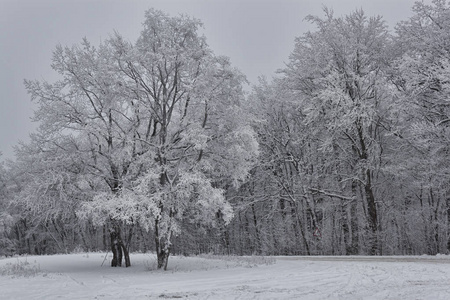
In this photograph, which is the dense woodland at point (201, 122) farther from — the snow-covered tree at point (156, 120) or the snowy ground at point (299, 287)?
the snowy ground at point (299, 287)

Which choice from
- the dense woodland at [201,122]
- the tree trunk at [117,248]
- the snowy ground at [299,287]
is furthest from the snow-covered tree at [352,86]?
the tree trunk at [117,248]

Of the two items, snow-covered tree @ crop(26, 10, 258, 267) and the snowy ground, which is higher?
snow-covered tree @ crop(26, 10, 258, 267)

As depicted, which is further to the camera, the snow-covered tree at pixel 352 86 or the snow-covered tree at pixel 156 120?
the snow-covered tree at pixel 352 86

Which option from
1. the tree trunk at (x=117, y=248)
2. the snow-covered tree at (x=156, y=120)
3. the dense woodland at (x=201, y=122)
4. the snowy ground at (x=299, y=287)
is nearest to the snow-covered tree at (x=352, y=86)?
the dense woodland at (x=201, y=122)

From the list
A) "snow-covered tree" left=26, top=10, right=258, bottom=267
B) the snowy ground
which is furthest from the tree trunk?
the snowy ground

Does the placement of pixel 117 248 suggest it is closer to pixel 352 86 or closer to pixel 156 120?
pixel 156 120

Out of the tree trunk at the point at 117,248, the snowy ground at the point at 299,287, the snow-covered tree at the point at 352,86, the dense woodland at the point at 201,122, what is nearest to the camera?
the snowy ground at the point at 299,287

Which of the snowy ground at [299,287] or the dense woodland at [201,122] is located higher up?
the dense woodland at [201,122]

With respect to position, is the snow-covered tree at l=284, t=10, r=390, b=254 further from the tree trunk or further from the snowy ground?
the tree trunk

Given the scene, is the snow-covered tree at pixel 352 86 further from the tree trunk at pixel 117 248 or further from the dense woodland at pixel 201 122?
the tree trunk at pixel 117 248

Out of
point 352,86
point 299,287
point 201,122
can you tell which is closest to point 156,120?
point 201,122

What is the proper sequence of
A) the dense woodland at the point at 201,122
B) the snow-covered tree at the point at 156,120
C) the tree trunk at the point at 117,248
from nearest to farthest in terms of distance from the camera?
the snow-covered tree at the point at 156,120 → the dense woodland at the point at 201,122 → the tree trunk at the point at 117,248

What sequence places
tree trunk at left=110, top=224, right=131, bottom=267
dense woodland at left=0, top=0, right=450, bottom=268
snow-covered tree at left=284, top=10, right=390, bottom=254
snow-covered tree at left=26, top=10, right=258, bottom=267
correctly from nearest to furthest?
snow-covered tree at left=26, top=10, right=258, bottom=267 < dense woodland at left=0, top=0, right=450, bottom=268 < tree trunk at left=110, top=224, right=131, bottom=267 < snow-covered tree at left=284, top=10, right=390, bottom=254

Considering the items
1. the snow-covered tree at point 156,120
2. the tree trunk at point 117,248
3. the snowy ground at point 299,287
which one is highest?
the snow-covered tree at point 156,120
